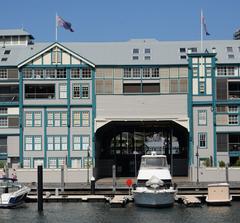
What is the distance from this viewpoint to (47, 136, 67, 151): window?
268 ft

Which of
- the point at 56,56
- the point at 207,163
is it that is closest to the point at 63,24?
the point at 56,56

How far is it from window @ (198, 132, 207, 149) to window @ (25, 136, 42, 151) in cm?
1935

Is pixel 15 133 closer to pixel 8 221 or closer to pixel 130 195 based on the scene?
pixel 130 195

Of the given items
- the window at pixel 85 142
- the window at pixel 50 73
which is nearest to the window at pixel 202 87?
the window at pixel 85 142

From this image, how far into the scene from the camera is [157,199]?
186 ft

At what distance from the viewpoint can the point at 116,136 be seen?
92.4 metres


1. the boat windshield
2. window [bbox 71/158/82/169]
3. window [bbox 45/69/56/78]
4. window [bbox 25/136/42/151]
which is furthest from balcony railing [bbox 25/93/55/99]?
the boat windshield

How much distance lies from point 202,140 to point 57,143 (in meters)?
17.5

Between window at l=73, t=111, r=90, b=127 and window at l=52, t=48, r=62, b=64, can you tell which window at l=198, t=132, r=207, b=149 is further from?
window at l=52, t=48, r=62, b=64

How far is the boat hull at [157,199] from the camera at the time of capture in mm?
56641

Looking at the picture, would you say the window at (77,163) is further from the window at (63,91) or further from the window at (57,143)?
the window at (63,91)

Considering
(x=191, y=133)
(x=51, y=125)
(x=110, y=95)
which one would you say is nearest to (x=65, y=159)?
(x=51, y=125)

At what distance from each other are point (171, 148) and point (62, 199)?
32247mm

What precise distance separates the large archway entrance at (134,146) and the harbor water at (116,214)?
29.9 m
